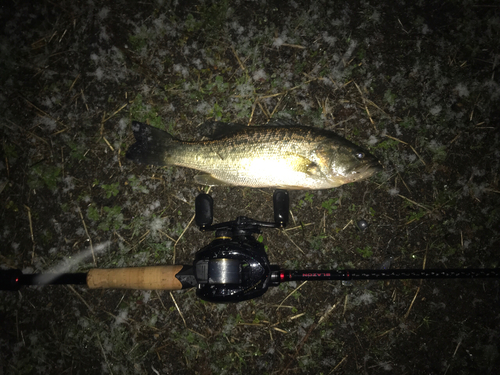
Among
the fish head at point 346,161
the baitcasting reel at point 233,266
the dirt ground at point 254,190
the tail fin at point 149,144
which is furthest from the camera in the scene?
the dirt ground at point 254,190

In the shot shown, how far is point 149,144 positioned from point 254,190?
52.3 inches

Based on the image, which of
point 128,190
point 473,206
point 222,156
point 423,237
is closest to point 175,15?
point 222,156

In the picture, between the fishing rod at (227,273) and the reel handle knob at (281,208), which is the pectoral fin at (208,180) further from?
the reel handle knob at (281,208)

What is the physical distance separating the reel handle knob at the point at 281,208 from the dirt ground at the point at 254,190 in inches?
16.5

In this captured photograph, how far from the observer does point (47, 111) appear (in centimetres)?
349

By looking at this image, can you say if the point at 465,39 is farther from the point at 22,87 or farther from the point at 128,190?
the point at 22,87

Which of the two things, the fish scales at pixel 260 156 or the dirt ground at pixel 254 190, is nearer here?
the fish scales at pixel 260 156

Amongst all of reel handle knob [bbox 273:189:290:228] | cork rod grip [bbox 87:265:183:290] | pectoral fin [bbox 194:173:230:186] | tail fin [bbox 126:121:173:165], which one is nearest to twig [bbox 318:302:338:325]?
reel handle knob [bbox 273:189:290:228]

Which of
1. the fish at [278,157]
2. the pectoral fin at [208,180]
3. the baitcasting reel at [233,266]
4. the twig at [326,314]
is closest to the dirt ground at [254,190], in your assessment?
the twig at [326,314]

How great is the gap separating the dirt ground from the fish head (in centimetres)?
45

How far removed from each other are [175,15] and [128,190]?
2268mm

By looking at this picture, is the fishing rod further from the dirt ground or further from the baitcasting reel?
the dirt ground

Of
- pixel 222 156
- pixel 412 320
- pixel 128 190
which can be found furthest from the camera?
pixel 128 190

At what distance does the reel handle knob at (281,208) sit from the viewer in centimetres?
285
